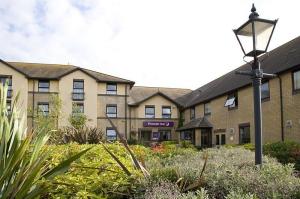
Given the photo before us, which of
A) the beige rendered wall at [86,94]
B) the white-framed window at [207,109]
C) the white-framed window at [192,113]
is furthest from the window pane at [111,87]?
the white-framed window at [207,109]

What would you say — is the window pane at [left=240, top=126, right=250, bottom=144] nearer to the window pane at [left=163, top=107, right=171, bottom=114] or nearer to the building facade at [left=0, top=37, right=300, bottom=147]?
the building facade at [left=0, top=37, right=300, bottom=147]

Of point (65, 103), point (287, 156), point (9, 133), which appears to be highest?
point (65, 103)

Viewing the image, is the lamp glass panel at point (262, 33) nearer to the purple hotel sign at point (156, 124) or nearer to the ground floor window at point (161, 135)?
the ground floor window at point (161, 135)

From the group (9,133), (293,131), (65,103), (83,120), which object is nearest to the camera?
(9,133)

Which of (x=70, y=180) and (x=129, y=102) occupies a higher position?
(x=129, y=102)

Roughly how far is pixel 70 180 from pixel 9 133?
1.10 meters

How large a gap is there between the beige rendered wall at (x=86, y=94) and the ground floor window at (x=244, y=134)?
17.6 meters

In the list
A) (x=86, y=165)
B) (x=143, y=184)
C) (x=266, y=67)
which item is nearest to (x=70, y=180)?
(x=86, y=165)

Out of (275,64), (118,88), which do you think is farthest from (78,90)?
(275,64)

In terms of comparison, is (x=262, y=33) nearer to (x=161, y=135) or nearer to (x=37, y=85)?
(x=161, y=135)

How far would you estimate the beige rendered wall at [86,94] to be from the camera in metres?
39.9

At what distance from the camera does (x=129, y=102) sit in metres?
42.3

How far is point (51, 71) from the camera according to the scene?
A: 137ft

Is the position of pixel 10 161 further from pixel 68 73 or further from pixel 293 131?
pixel 68 73
